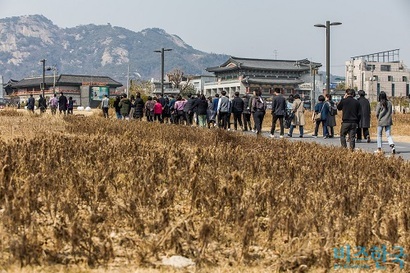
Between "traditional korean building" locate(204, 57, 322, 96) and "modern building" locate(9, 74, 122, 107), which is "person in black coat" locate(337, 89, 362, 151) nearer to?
"traditional korean building" locate(204, 57, 322, 96)

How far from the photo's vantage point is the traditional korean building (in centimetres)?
7950

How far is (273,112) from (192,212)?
1398cm

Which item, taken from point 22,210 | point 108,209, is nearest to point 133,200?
point 108,209

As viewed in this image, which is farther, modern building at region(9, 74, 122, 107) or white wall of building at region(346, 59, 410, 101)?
white wall of building at region(346, 59, 410, 101)

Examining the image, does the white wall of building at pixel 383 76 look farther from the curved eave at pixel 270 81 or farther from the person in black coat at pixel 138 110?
the person in black coat at pixel 138 110

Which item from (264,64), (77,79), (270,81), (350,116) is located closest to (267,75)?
(264,64)

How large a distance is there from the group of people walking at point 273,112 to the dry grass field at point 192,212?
566 cm

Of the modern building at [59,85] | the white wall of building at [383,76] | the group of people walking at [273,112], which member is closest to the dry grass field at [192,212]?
the group of people walking at [273,112]

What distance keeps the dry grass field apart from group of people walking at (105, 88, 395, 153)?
5.66 metres

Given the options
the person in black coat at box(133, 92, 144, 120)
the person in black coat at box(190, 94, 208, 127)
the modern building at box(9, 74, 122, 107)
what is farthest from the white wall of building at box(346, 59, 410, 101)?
the person in black coat at box(190, 94, 208, 127)

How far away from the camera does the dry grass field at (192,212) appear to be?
3734 millimetres

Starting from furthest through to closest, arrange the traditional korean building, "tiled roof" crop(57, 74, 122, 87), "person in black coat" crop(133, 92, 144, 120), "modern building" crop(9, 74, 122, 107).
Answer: "tiled roof" crop(57, 74, 122, 87)
"modern building" crop(9, 74, 122, 107)
the traditional korean building
"person in black coat" crop(133, 92, 144, 120)

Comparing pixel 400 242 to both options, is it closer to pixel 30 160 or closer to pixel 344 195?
pixel 344 195

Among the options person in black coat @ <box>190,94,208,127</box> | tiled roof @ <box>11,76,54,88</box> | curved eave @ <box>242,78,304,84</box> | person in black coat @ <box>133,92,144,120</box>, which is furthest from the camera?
tiled roof @ <box>11,76,54,88</box>
